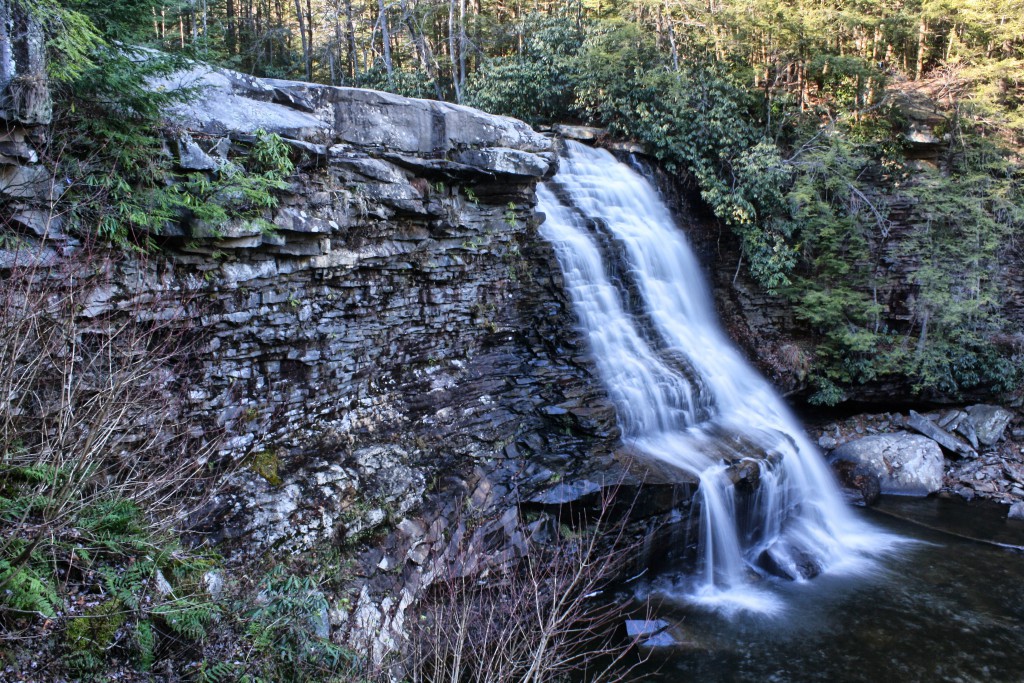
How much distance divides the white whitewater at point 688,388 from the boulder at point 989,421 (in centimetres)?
404

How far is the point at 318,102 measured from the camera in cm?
748

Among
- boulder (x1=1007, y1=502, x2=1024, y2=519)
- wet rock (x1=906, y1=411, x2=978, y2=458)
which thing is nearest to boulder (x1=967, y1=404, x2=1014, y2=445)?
wet rock (x1=906, y1=411, x2=978, y2=458)

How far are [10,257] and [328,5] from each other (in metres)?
14.9

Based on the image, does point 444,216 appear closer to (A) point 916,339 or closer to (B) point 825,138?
(B) point 825,138

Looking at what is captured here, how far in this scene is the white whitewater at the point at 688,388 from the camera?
9117 mm

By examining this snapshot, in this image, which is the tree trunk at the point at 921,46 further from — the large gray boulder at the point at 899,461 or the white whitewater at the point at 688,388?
the large gray boulder at the point at 899,461

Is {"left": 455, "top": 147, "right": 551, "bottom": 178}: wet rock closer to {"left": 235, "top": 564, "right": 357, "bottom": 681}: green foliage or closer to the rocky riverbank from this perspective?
{"left": 235, "top": 564, "right": 357, "bottom": 681}: green foliage

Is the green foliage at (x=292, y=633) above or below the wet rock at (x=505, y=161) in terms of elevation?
below

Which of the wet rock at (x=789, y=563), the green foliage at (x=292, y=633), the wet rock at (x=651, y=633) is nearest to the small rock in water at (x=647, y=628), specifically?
the wet rock at (x=651, y=633)

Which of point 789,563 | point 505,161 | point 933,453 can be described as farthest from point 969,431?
point 505,161

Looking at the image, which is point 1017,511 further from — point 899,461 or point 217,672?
point 217,672

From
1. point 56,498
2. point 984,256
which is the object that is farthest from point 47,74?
point 984,256

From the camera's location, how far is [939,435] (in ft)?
42.0

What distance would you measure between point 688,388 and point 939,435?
247 inches
